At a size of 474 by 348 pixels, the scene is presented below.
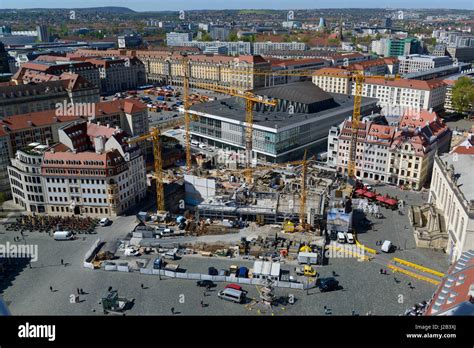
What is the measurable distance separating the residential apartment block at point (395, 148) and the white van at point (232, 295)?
29711 millimetres

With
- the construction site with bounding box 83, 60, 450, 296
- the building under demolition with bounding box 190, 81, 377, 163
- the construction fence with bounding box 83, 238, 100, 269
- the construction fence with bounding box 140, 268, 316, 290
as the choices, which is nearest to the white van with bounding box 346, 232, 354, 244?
the construction site with bounding box 83, 60, 450, 296

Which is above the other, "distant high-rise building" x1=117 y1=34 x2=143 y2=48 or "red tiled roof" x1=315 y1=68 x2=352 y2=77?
"distant high-rise building" x1=117 y1=34 x2=143 y2=48

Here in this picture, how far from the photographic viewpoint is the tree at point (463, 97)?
277 ft

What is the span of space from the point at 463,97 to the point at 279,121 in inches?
1842

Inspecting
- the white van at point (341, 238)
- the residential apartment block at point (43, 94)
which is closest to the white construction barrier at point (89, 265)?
the white van at point (341, 238)

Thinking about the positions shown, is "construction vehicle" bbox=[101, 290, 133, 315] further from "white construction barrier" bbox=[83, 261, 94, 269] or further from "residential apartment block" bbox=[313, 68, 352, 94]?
"residential apartment block" bbox=[313, 68, 352, 94]

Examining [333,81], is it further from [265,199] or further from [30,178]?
[30,178]

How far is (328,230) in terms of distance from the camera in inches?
1604

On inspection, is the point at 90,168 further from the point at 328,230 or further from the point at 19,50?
the point at 19,50

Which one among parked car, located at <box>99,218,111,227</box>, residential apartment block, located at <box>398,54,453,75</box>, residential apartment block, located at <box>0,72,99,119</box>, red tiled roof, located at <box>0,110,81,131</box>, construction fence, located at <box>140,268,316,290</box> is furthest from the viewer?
residential apartment block, located at <box>398,54,453,75</box>

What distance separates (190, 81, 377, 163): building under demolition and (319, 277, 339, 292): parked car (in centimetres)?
2830

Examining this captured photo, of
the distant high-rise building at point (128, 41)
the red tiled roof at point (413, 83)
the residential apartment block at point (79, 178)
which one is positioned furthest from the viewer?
the distant high-rise building at point (128, 41)

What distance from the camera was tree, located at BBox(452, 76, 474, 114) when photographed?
84312 mm

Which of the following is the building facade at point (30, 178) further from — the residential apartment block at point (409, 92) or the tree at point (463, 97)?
the tree at point (463, 97)
